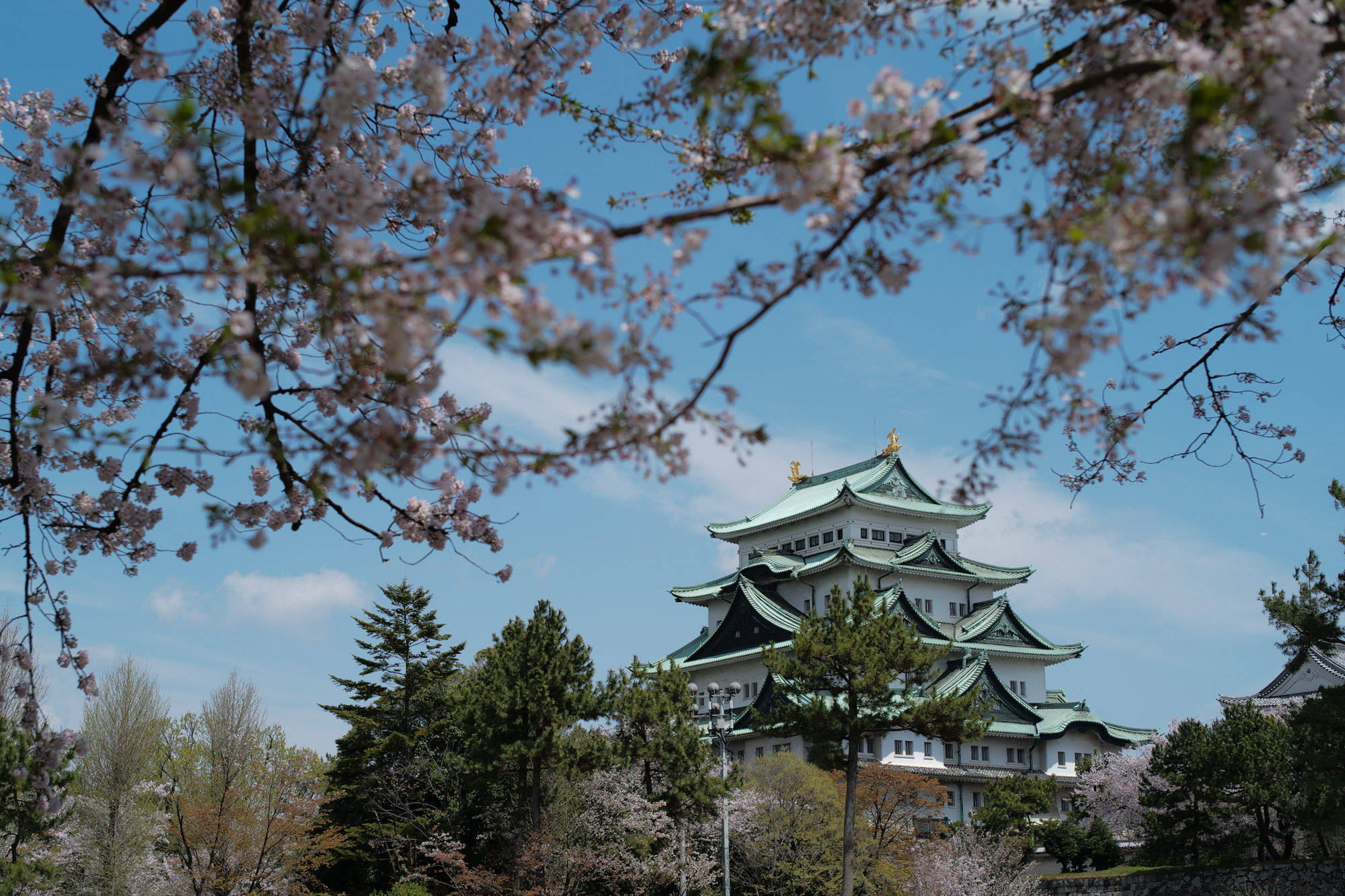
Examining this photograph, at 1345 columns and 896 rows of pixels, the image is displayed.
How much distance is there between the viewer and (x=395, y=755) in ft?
96.7

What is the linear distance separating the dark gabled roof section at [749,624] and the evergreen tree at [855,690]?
14955 mm

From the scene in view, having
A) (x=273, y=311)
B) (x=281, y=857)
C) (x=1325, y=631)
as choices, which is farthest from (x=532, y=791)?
(x=273, y=311)

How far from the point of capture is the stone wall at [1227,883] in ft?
67.1

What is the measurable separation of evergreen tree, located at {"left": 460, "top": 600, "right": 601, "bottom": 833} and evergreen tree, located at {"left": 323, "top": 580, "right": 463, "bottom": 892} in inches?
231

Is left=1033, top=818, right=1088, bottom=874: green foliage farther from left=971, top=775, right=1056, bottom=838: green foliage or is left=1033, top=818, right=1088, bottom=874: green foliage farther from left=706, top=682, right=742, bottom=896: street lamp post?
left=706, top=682, right=742, bottom=896: street lamp post

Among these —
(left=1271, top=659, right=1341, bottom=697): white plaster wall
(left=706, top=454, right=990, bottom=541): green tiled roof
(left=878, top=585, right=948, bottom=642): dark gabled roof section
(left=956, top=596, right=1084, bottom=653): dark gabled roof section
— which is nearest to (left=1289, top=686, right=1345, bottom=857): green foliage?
(left=878, top=585, right=948, bottom=642): dark gabled roof section

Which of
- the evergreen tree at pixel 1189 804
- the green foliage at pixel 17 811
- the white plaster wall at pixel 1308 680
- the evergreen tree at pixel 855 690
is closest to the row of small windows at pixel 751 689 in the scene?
the evergreen tree at pixel 1189 804

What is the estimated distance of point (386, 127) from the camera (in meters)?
5.41

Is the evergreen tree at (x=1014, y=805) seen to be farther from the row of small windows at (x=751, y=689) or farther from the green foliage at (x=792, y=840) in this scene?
the row of small windows at (x=751, y=689)

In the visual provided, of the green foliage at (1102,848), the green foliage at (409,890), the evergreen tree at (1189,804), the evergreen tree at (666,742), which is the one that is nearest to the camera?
the evergreen tree at (666,742)

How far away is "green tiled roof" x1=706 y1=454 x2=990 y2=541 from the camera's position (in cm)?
4000

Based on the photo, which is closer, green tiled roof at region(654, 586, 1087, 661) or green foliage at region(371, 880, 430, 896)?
green foliage at region(371, 880, 430, 896)

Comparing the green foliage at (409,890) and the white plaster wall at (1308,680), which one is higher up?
the white plaster wall at (1308,680)

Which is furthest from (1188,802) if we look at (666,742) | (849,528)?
(849,528)
